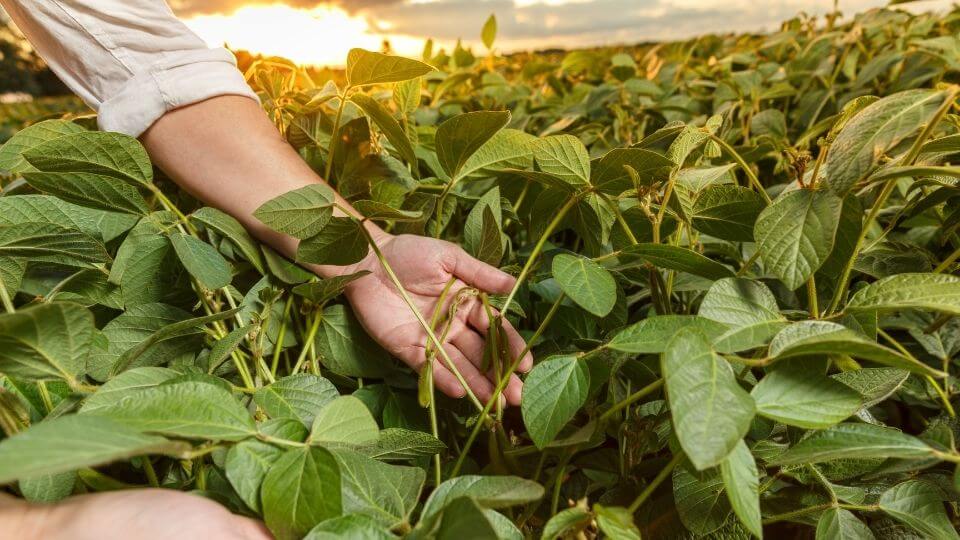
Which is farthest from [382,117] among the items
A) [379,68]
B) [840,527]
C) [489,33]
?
[489,33]

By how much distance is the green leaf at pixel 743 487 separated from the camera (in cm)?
40

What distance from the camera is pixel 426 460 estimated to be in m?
0.60

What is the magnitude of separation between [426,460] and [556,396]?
0.54 feet

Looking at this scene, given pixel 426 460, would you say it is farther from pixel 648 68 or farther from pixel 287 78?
pixel 648 68

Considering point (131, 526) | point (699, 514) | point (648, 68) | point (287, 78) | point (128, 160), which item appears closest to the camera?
point (131, 526)

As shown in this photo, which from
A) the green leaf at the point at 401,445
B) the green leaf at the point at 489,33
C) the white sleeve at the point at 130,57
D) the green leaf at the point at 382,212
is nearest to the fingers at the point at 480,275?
the green leaf at the point at 382,212

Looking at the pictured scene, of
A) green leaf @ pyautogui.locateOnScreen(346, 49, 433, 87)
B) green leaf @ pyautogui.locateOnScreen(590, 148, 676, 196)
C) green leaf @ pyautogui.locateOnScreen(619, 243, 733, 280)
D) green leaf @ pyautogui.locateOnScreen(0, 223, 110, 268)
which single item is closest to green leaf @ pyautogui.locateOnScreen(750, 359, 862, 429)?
green leaf @ pyautogui.locateOnScreen(619, 243, 733, 280)

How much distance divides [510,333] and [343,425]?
0.24 m

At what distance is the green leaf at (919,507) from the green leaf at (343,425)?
0.44 meters

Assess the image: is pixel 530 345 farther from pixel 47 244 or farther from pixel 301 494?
pixel 47 244

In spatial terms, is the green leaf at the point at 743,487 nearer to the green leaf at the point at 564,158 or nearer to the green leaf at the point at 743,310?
the green leaf at the point at 743,310

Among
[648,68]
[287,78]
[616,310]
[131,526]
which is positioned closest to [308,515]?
[131,526]

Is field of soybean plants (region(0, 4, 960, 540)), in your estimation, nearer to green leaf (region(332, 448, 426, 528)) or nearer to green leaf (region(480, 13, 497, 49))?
green leaf (region(332, 448, 426, 528))

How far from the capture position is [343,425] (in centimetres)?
48
